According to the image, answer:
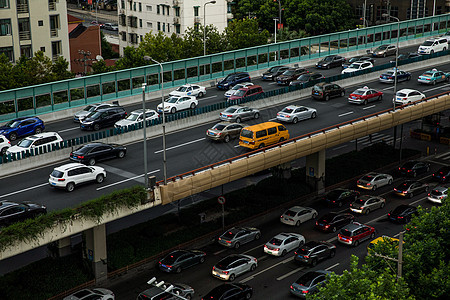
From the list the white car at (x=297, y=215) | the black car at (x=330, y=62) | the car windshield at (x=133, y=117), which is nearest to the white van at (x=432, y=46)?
the black car at (x=330, y=62)

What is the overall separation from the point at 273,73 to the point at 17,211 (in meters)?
45.4

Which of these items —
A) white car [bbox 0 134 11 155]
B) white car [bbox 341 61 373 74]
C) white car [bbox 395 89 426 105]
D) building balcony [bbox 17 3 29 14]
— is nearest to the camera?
white car [bbox 0 134 11 155]

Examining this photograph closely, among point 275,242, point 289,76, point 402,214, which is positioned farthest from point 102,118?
point 402,214

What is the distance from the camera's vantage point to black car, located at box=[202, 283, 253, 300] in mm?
45031

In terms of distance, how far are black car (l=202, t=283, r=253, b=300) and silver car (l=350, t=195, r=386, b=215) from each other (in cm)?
1772

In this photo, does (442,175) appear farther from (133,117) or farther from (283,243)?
(133,117)

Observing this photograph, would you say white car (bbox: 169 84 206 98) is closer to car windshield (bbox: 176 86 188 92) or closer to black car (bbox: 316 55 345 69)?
car windshield (bbox: 176 86 188 92)

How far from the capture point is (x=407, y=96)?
70062mm

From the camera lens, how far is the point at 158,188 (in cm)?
4766

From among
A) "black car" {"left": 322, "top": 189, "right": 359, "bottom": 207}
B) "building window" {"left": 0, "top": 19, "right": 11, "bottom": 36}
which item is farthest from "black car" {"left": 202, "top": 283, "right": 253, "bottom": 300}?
"building window" {"left": 0, "top": 19, "right": 11, "bottom": 36}

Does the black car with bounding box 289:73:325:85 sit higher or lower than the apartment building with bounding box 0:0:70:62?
lower

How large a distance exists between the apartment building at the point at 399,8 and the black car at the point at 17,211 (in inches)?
3925

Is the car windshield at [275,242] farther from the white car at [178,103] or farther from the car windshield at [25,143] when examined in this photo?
the car windshield at [25,143]

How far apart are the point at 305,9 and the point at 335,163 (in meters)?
74.4
